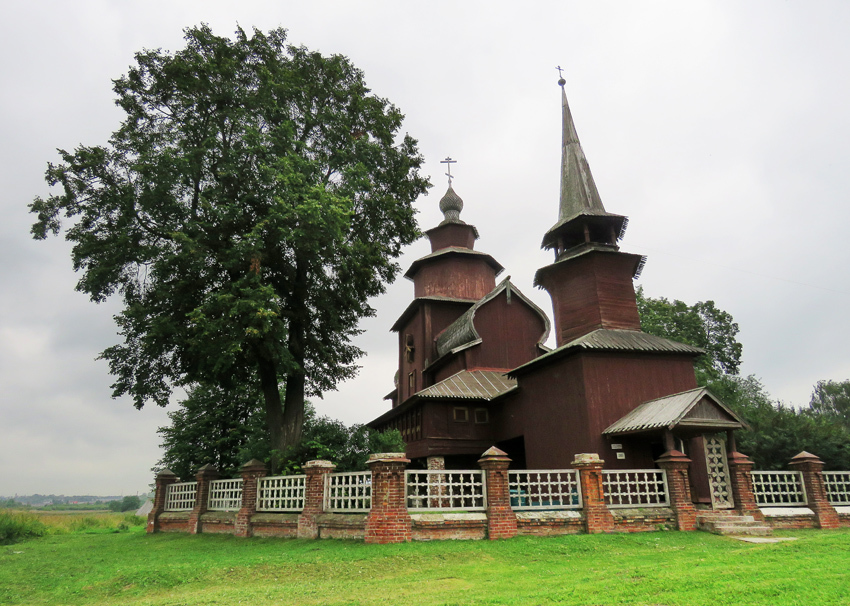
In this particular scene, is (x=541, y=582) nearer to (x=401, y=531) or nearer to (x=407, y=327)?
(x=401, y=531)

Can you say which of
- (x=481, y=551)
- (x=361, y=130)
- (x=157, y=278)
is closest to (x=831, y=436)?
(x=481, y=551)

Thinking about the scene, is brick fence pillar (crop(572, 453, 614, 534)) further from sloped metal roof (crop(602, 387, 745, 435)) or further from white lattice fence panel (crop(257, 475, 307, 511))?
white lattice fence panel (crop(257, 475, 307, 511))

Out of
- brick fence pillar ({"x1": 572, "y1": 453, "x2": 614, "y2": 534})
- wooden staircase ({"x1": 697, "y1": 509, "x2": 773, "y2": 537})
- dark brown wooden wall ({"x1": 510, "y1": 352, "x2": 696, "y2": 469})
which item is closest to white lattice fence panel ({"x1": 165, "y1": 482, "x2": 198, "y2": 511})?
dark brown wooden wall ({"x1": 510, "y1": 352, "x2": 696, "y2": 469})

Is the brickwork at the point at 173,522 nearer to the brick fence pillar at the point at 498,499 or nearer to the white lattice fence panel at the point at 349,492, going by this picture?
the white lattice fence panel at the point at 349,492

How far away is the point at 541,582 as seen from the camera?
8031 millimetres

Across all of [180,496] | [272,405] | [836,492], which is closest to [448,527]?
[272,405]

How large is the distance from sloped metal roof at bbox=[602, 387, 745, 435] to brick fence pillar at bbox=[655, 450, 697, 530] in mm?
786

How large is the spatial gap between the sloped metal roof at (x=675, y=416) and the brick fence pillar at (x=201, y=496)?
1246cm

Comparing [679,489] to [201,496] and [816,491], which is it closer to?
[816,491]

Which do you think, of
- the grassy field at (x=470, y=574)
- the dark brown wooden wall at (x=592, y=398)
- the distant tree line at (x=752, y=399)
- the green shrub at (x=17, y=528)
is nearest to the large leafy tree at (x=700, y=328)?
the distant tree line at (x=752, y=399)

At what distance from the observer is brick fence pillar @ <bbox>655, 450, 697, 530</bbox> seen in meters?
13.1

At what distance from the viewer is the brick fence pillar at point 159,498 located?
808 inches

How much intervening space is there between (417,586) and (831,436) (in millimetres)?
19748

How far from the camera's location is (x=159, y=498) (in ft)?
69.4
